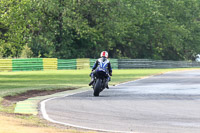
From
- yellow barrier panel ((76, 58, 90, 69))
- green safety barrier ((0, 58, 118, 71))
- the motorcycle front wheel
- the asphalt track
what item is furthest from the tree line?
the asphalt track

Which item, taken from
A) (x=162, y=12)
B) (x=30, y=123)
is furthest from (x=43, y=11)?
(x=30, y=123)

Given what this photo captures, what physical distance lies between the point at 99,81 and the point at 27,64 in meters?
37.2

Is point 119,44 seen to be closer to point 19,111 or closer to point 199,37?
point 199,37

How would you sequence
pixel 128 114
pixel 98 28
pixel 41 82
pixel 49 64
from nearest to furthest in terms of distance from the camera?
pixel 128 114 → pixel 41 82 → pixel 49 64 → pixel 98 28

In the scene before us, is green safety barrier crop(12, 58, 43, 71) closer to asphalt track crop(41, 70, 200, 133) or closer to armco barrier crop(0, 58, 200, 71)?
armco barrier crop(0, 58, 200, 71)

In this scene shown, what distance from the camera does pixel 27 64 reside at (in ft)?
186

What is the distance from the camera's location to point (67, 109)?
48.4 ft

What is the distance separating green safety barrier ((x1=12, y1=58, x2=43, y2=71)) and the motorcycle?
3613cm

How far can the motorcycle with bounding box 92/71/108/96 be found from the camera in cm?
2016

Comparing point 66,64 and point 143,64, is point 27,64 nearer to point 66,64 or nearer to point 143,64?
point 66,64

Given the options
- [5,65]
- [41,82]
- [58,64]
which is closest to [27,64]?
[5,65]

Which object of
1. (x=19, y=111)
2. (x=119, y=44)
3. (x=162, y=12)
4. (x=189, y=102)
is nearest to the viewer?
(x=19, y=111)

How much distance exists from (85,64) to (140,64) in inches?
381

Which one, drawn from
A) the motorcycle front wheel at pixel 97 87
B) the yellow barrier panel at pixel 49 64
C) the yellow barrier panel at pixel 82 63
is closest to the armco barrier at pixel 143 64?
the yellow barrier panel at pixel 82 63
